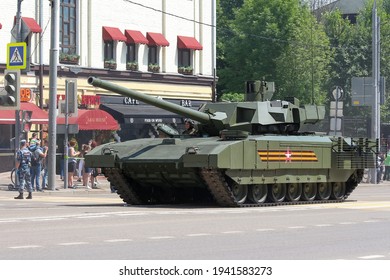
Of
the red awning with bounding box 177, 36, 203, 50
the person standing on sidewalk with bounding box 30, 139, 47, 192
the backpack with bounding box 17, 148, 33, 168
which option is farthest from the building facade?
the backpack with bounding box 17, 148, 33, 168

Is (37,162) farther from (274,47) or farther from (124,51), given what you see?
(274,47)

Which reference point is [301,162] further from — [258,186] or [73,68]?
[73,68]

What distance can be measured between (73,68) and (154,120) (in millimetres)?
4976

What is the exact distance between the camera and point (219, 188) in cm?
2597

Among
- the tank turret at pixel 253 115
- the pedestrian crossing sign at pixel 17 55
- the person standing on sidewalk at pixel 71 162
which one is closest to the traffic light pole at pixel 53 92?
→ the pedestrian crossing sign at pixel 17 55

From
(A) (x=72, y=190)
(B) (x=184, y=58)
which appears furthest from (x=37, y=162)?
(B) (x=184, y=58)

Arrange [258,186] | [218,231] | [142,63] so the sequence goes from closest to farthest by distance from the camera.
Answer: [218,231]
[258,186]
[142,63]

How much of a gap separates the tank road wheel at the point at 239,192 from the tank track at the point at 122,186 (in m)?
2.72

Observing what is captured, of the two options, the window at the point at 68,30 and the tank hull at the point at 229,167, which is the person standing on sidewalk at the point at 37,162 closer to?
the tank hull at the point at 229,167

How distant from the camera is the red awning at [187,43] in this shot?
5594 cm

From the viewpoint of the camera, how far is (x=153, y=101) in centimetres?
2689

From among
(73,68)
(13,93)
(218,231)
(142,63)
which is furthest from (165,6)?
(218,231)

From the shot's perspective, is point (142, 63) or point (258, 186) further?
point (142, 63)

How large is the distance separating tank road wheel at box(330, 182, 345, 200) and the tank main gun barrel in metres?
4.21
